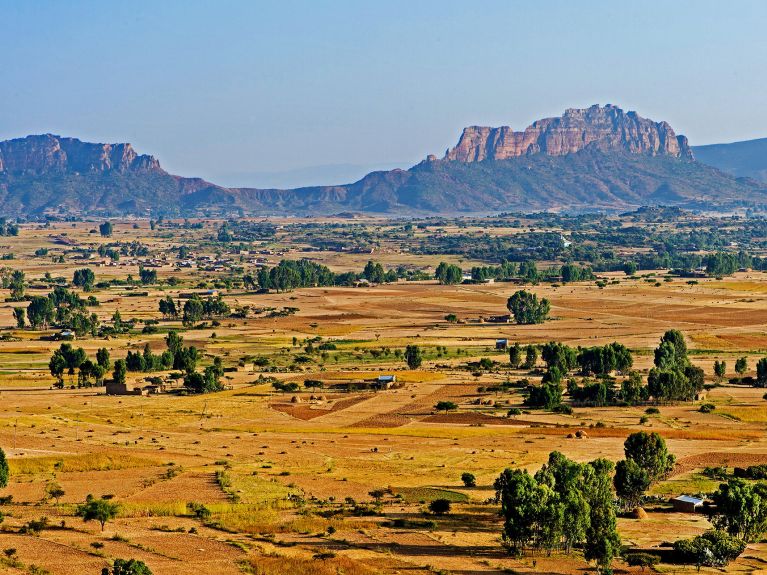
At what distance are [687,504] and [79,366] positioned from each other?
250 feet

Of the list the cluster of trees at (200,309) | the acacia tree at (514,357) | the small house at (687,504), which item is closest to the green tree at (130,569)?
the small house at (687,504)

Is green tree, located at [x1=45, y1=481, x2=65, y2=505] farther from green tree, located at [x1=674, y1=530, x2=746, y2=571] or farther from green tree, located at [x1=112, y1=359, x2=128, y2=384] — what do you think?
green tree, located at [x1=112, y1=359, x2=128, y2=384]

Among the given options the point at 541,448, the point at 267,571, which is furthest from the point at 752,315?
the point at 267,571

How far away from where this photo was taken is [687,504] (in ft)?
228

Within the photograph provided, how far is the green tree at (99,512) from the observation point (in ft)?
214

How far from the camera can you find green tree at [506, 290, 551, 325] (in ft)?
566

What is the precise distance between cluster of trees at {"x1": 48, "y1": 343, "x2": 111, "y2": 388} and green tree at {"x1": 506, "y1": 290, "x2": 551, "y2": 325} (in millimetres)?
67254

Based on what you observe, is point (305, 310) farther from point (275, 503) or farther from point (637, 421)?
point (275, 503)

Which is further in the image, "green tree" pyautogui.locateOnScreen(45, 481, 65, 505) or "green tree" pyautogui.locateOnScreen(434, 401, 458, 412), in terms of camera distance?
"green tree" pyautogui.locateOnScreen(434, 401, 458, 412)

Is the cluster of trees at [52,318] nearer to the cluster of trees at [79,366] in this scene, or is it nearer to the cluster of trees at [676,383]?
the cluster of trees at [79,366]

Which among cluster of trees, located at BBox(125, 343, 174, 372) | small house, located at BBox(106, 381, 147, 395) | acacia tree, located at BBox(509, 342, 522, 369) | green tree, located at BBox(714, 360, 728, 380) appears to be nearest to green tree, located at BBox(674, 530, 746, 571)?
green tree, located at BBox(714, 360, 728, 380)

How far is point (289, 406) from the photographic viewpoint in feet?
358

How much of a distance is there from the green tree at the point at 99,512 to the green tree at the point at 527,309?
4375 inches

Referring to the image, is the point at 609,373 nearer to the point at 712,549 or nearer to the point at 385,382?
the point at 385,382
